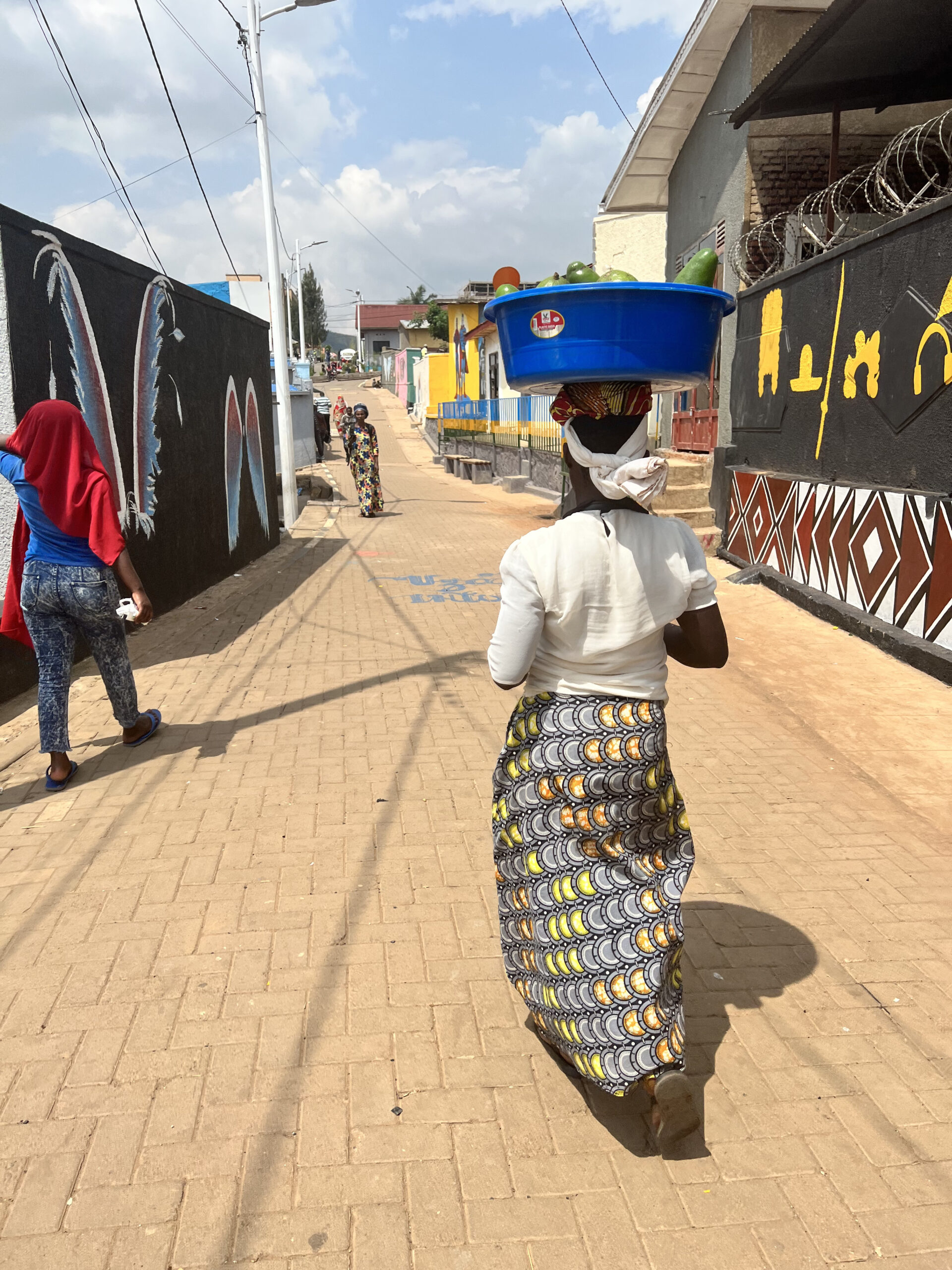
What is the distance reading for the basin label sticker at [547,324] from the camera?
2.19m

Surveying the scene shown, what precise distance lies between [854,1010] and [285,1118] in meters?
1.71

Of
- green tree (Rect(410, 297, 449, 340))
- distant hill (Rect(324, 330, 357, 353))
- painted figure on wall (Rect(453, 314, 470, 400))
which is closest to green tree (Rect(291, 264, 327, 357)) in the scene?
distant hill (Rect(324, 330, 357, 353))

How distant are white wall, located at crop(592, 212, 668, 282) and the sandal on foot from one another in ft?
74.3

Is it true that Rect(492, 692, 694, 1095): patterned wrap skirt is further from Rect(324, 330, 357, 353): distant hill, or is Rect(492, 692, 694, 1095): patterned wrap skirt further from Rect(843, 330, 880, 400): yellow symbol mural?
Rect(324, 330, 357, 353): distant hill

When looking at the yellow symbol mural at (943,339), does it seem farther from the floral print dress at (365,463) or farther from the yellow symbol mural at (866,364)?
the floral print dress at (365,463)

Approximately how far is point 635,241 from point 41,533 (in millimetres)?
21782

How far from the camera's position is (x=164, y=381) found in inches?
323

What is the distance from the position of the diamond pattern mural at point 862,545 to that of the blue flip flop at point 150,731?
493cm

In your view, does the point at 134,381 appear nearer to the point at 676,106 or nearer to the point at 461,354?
the point at 676,106

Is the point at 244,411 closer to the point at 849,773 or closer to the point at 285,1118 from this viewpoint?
the point at 849,773

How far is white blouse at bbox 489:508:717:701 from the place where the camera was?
2176 millimetres

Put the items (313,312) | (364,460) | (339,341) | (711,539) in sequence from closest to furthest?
(711,539)
(364,460)
(313,312)
(339,341)

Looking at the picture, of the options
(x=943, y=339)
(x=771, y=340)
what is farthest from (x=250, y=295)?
(x=943, y=339)

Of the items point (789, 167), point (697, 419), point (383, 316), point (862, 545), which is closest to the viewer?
point (862, 545)
